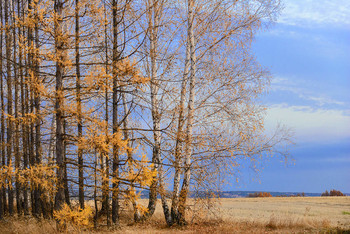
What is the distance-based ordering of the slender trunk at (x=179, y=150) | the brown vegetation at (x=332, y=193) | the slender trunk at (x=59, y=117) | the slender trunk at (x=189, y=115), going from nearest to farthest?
the slender trunk at (x=59, y=117) < the slender trunk at (x=179, y=150) < the slender trunk at (x=189, y=115) < the brown vegetation at (x=332, y=193)

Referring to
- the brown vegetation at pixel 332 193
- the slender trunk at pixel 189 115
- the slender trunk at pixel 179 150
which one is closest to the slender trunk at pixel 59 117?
the slender trunk at pixel 179 150

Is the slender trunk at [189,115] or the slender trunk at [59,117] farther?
the slender trunk at [189,115]

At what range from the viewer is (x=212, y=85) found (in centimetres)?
1222

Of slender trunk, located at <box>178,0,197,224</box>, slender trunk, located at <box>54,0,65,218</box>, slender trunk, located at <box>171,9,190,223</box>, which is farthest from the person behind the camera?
slender trunk, located at <box>178,0,197,224</box>

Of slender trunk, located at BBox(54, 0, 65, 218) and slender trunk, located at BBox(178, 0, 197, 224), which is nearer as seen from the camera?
slender trunk, located at BBox(54, 0, 65, 218)

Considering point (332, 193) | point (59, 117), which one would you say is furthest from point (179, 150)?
point (332, 193)

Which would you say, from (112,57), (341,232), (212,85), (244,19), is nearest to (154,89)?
(212,85)

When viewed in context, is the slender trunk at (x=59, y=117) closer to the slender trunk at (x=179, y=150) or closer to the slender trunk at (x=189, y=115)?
the slender trunk at (x=179, y=150)

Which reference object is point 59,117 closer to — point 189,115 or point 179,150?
point 179,150

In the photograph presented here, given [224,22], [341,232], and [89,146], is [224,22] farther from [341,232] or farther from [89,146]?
[341,232]

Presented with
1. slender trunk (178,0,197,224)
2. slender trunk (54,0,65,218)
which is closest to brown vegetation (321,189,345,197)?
slender trunk (178,0,197,224)

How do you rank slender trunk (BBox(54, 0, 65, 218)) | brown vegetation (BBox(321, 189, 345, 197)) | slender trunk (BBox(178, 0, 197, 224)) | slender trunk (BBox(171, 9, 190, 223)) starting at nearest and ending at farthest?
slender trunk (BBox(54, 0, 65, 218)) < slender trunk (BBox(171, 9, 190, 223)) < slender trunk (BBox(178, 0, 197, 224)) < brown vegetation (BBox(321, 189, 345, 197))

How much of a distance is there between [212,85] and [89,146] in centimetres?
553

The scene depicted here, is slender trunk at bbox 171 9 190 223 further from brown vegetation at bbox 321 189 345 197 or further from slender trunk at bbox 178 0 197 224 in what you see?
brown vegetation at bbox 321 189 345 197
